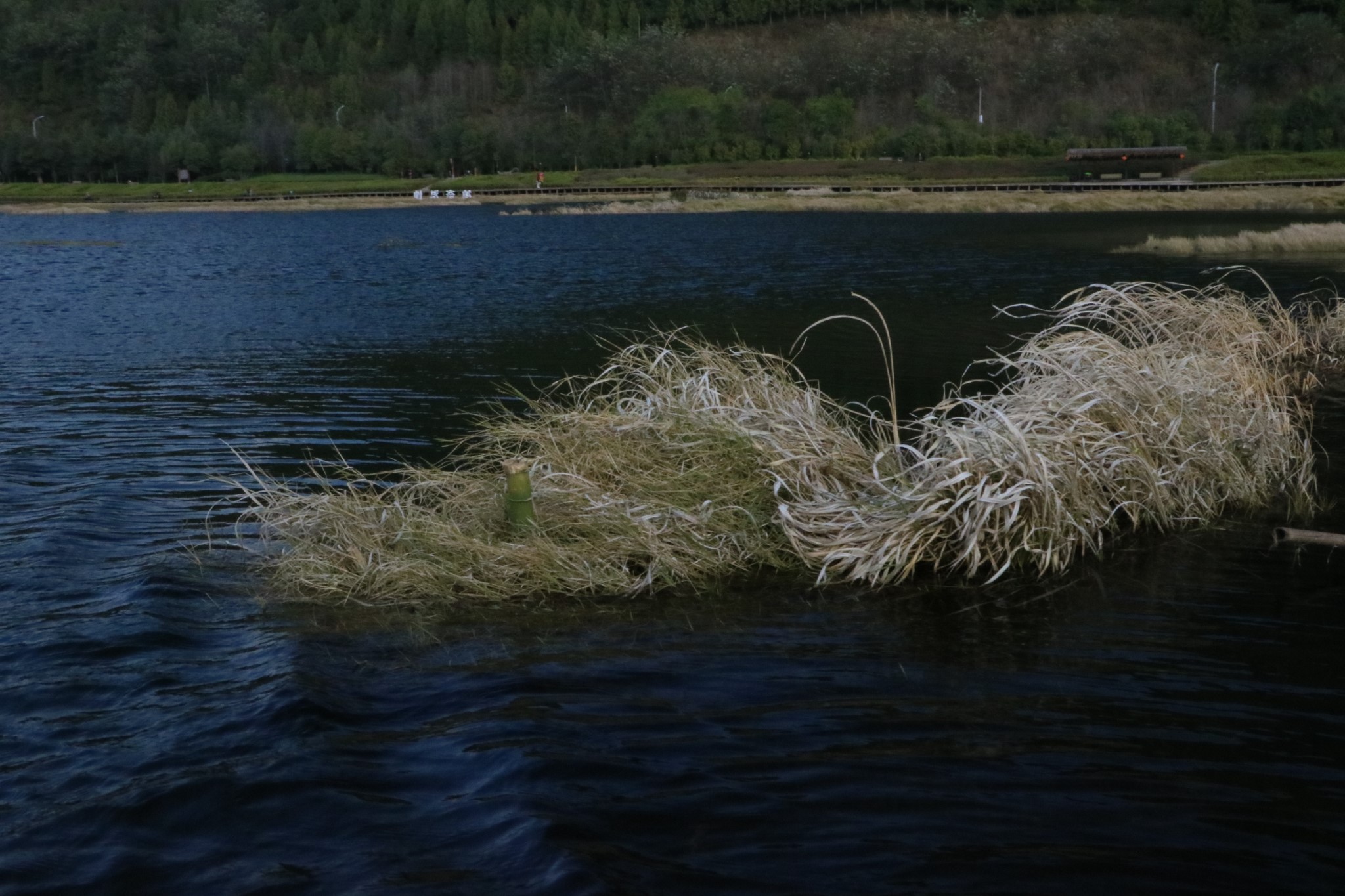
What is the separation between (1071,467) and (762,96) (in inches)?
5848

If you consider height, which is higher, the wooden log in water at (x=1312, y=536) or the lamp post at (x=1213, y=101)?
the lamp post at (x=1213, y=101)

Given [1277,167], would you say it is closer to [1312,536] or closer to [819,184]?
[819,184]

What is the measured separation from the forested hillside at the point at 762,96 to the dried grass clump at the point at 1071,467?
105150 millimetres

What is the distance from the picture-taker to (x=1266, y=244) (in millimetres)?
39875

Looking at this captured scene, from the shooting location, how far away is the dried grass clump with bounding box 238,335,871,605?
30.8ft

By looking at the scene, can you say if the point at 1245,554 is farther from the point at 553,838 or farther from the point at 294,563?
the point at 294,563

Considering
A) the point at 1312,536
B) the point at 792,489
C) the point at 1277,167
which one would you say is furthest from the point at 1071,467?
the point at 1277,167

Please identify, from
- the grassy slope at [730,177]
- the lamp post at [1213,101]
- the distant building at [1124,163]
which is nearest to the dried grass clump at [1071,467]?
the grassy slope at [730,177]

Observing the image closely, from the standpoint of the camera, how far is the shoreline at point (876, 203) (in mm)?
70000

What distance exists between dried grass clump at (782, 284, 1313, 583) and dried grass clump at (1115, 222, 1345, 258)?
2835 cm

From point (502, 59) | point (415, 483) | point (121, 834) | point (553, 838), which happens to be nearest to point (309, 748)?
point (121, 834)

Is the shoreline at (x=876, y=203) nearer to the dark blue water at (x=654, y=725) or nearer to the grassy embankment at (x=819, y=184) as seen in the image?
the grassy embankment at (x=819, y=184)

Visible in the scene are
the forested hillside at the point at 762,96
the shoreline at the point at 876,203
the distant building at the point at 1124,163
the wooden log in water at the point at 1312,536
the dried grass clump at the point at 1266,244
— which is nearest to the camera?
the wooden log in water at the point at 1312,536

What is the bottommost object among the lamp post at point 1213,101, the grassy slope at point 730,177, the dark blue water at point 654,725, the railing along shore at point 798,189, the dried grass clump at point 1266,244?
the dark blue water at point 654,725
